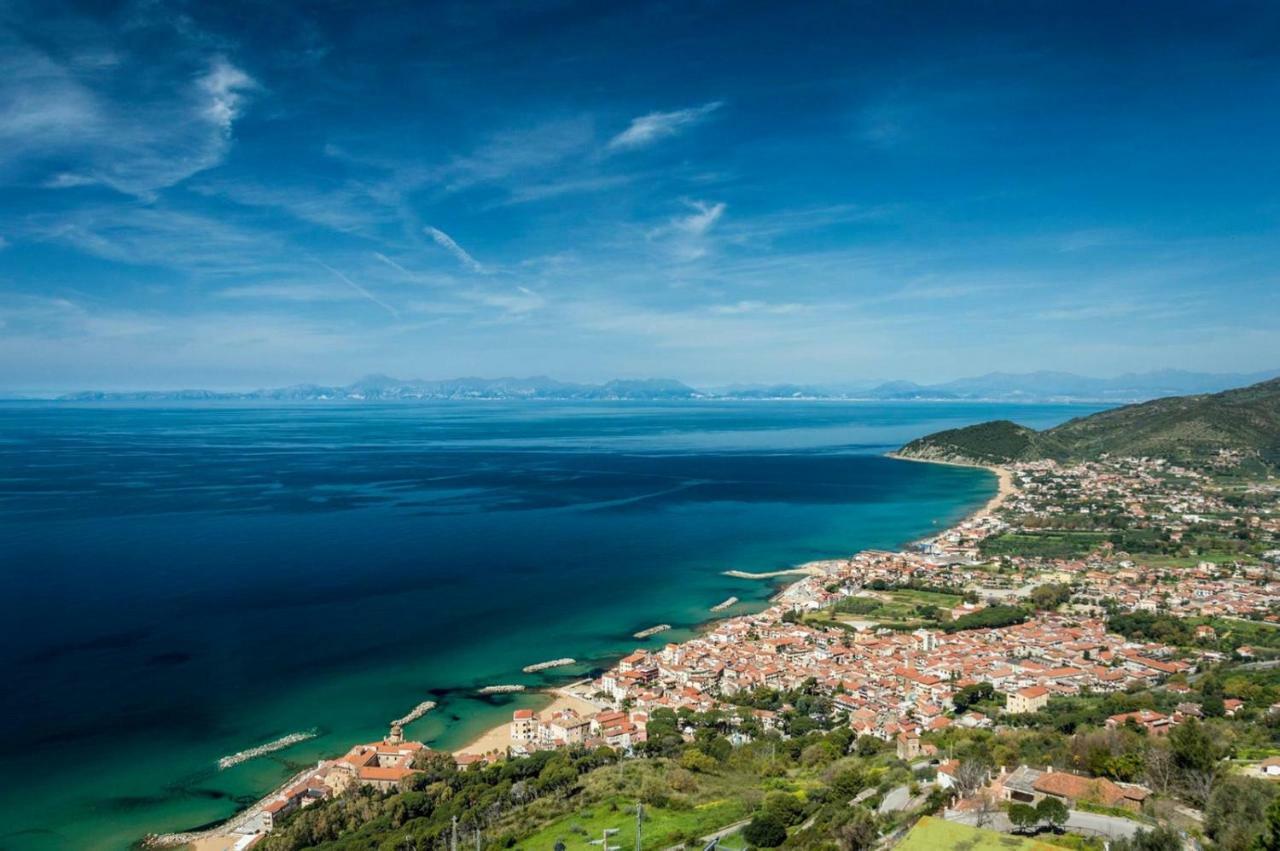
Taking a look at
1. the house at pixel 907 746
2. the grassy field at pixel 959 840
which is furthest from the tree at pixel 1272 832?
the house at pixel 907 746

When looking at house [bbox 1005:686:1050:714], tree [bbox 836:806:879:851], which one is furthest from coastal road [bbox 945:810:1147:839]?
house [bbox 1005:686:1050:714]

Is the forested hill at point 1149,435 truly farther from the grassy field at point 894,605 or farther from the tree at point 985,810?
the tree at point 985,810

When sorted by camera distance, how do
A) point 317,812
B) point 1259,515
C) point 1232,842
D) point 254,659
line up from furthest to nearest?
point 1259,515
point 254,659
point 317,812
point 1232,842

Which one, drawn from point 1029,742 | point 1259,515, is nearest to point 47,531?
point 1029,742

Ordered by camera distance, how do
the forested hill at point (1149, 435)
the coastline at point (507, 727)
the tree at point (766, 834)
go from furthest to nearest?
the forested hill at point (1149, 435) < the coastline at point (507, 727) < the tree at point (766, 834)

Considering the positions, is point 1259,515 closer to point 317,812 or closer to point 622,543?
point 622,543

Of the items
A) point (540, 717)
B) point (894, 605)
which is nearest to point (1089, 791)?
point (540, 717)

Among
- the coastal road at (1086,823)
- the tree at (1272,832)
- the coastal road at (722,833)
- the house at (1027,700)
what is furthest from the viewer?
the house at (1027,700)

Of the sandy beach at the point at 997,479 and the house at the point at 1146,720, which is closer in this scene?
the house at the point at 1146,720
